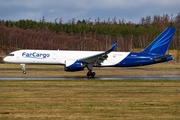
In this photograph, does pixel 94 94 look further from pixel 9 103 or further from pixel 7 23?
pixel 7 23

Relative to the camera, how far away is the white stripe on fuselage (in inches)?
1601

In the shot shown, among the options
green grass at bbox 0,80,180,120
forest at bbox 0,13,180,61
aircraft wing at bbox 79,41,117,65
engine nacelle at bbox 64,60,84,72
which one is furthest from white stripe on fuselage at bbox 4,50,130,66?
forest at bbox 0,13,180,61

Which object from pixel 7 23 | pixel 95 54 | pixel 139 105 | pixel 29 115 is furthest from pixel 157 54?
pixel 7 23

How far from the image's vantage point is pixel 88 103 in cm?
2020

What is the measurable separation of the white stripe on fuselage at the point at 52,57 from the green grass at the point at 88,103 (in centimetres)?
1271

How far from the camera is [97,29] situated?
175750 millimetres

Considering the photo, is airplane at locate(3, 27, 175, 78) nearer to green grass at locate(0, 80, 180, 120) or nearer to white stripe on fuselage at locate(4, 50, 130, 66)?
white stripe on fuselage at locate(4, 50, 130, 66)

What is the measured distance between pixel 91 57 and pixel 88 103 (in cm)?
1912

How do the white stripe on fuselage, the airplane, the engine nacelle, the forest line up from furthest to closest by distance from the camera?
1. the forest
2. the white stripe on fuselage
3. the airplane
4. the engine nacelle

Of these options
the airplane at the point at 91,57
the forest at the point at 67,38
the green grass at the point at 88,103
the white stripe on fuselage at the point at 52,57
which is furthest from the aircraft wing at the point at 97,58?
the forest at the point at 67,38

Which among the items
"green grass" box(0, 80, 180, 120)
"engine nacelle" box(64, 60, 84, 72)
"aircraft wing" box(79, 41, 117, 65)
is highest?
"aircraft wing" box(79, 41, 117, 65)

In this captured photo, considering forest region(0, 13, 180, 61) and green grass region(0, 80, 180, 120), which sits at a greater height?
forest region(0, 13, 180, 61)

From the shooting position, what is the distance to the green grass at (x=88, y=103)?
16719 millimetres

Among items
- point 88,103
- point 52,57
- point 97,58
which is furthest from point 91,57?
point 88,103
